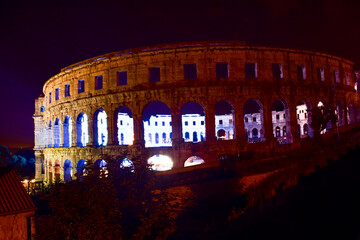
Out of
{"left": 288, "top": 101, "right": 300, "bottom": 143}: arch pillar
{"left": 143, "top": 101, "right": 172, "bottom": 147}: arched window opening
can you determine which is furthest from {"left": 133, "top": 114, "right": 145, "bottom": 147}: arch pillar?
{"left": 143, "top": 101, "right": 172, "bottom": 147}: arched window opening

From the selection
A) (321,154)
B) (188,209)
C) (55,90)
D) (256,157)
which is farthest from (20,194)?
(55,90)

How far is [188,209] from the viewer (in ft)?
41.9

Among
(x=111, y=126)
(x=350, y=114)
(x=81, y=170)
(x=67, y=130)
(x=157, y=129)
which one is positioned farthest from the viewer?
(x=157, y=129)

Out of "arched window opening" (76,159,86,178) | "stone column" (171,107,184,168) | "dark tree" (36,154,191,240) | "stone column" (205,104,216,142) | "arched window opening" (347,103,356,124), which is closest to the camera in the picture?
"dark tree" (36,154,191,240)

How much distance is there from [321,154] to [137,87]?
14854 mm

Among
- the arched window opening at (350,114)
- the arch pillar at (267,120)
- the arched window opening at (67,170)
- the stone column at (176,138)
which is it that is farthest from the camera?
the arched window opening at (350,114)

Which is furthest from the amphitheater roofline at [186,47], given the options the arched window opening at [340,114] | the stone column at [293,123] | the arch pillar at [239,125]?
the arched window opening at [340,114]

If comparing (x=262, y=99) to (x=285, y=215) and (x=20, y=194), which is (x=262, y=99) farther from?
(x=20, y=194)

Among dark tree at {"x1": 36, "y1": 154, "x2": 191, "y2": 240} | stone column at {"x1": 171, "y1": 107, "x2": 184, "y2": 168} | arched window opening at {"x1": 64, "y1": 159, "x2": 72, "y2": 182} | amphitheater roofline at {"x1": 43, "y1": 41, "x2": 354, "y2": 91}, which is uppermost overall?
amphitheater roofline at {"x1": 43, "y1": 41, "x2": 354, "y2": 91}

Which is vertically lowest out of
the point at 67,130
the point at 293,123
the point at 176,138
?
the point at 176,138

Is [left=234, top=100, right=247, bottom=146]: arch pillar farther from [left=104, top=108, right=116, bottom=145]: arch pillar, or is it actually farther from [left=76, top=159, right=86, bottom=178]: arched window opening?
[left=76, top=159, right=86, bottom=178]: arched window opening

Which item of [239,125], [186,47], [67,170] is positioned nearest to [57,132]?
[67,170]

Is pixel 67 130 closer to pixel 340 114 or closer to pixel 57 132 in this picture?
pixel 57 132

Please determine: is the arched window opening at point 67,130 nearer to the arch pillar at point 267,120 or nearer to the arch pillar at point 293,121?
the arch pillar at point 267,120
